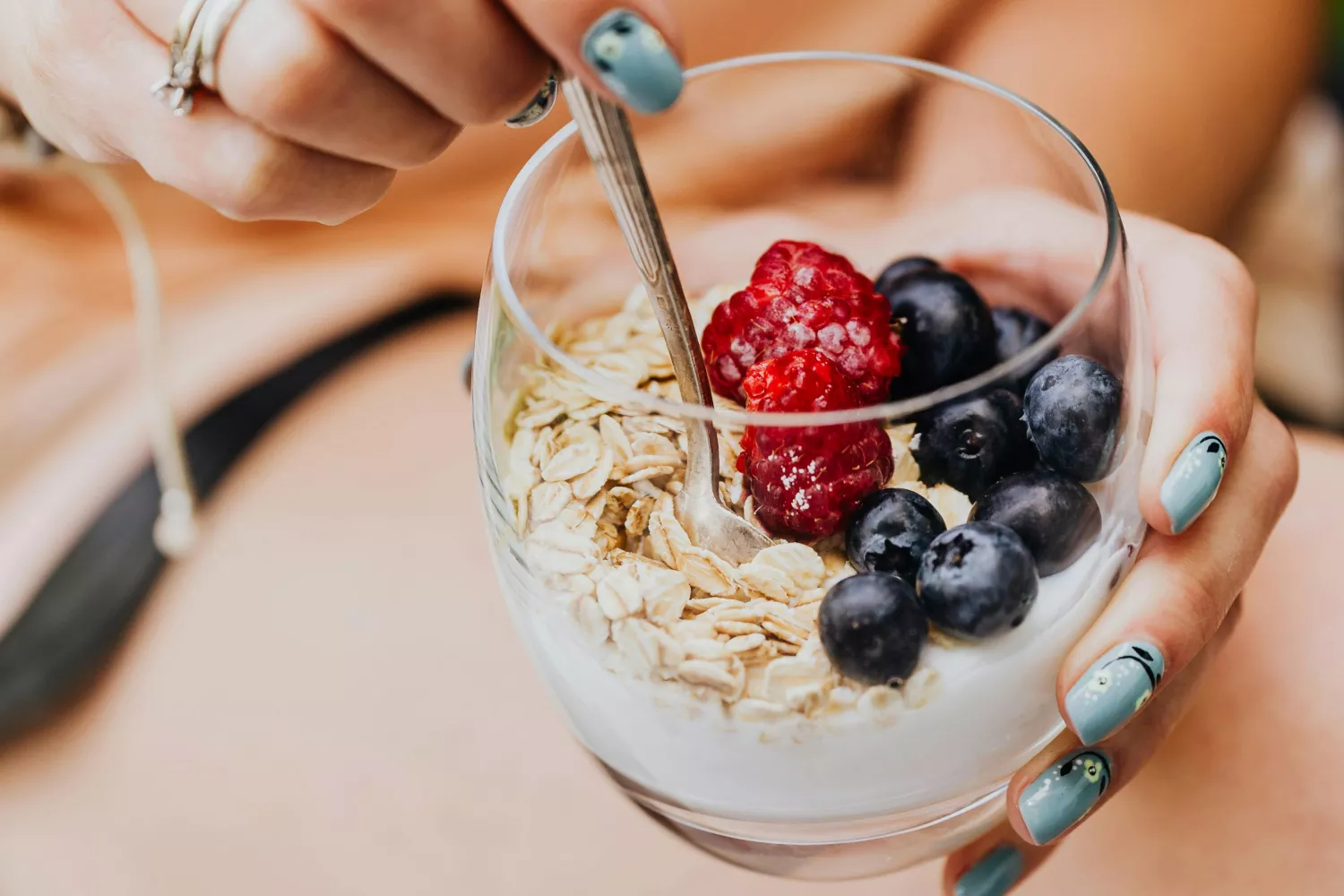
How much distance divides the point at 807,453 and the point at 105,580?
0.70 m

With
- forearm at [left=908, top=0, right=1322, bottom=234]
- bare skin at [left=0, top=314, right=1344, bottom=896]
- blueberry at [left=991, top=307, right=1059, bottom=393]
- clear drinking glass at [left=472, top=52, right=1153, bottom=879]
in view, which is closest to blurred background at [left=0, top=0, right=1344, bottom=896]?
bare skin at [left=0, top=314, right=1344, bottom=896]

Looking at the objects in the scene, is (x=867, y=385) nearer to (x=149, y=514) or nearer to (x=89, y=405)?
(x=149, y=514)

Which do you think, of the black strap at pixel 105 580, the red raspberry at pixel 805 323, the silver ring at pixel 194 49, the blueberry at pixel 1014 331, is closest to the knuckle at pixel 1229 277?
the blueberry at pixel 1014 331

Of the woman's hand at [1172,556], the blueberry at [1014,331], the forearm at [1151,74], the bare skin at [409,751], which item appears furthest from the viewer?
the forearm at [1151,74]

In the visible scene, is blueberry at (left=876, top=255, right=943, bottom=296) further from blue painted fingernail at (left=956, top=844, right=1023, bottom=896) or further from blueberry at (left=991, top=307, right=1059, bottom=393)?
blue painted fingernail at (left=956, top=844, right=1023, bottom=896)

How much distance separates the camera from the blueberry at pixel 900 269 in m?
0.62

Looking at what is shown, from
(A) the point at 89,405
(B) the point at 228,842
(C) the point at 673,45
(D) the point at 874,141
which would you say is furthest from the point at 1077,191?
(A) the point at 89,405

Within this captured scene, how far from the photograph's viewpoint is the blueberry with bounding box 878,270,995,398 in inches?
23.0

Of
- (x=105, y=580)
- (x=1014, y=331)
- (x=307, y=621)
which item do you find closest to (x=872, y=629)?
(x=1014, y=331)

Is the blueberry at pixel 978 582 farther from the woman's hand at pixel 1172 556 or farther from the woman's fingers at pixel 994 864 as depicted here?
the woman's fingers at pixel 994 864

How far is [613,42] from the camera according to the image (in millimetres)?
405

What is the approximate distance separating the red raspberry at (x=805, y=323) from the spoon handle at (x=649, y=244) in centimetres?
4

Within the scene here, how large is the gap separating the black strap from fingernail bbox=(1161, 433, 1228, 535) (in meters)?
0.76

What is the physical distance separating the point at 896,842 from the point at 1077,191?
1.11 ft
